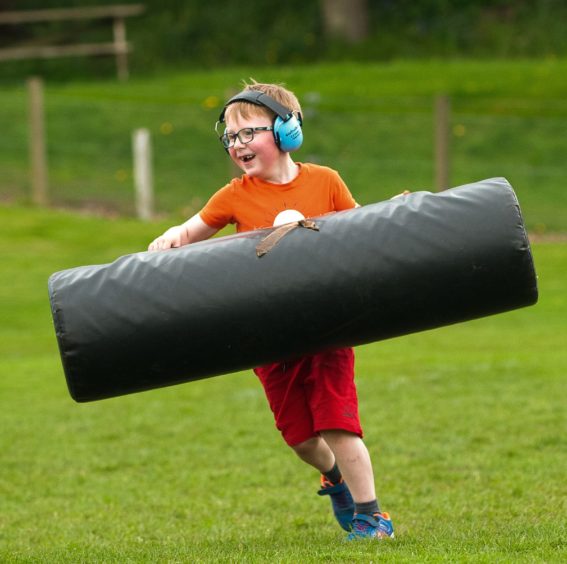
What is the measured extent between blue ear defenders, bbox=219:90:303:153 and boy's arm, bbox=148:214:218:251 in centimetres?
47

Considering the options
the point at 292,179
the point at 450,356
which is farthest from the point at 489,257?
the point at 450,356

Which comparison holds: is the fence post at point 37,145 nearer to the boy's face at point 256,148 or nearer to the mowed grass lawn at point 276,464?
the mowed grass lawn at point 276,464

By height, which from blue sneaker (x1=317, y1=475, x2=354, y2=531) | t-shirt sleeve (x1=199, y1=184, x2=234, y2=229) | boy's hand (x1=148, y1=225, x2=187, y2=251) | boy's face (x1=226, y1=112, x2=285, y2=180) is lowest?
blue sneaker (x1=317, y1=475, x2=354, y2=531)

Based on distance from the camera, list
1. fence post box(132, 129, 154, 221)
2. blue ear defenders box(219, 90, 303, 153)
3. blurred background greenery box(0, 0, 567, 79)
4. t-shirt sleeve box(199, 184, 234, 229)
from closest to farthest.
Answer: blue ear defenders box(219, 90, 303, 153) < t-shirt sleeve box(199, 184, 234, 229) < fence post box(132, 129, 154, 221) < blurred background greenery box(0, 0, 567, 79)

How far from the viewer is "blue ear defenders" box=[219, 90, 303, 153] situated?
568 cm

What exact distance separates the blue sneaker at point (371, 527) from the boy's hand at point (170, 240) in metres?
1.37

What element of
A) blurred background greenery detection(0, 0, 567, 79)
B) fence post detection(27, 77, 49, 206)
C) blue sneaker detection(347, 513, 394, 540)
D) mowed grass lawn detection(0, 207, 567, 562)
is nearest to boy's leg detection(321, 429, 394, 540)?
blue sneaker detection(347, 513, 394, 540)

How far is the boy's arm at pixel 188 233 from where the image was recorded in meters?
5.75

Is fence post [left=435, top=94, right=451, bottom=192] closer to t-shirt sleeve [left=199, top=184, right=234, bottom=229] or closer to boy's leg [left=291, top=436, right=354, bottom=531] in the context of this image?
boy's leg [left=291, top=436, right=354, bottom=531]

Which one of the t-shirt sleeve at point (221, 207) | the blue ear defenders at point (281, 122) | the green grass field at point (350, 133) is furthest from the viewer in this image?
the green grass field at point (350, 133)

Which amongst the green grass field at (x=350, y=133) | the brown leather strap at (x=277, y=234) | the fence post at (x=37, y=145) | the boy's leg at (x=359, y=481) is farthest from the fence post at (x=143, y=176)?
the brown leather strap at (x=277, y=234)

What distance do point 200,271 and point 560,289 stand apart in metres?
11.6

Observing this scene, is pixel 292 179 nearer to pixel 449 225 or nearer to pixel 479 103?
pixel 449 225

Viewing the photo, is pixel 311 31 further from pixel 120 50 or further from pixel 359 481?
pixel 359 481
